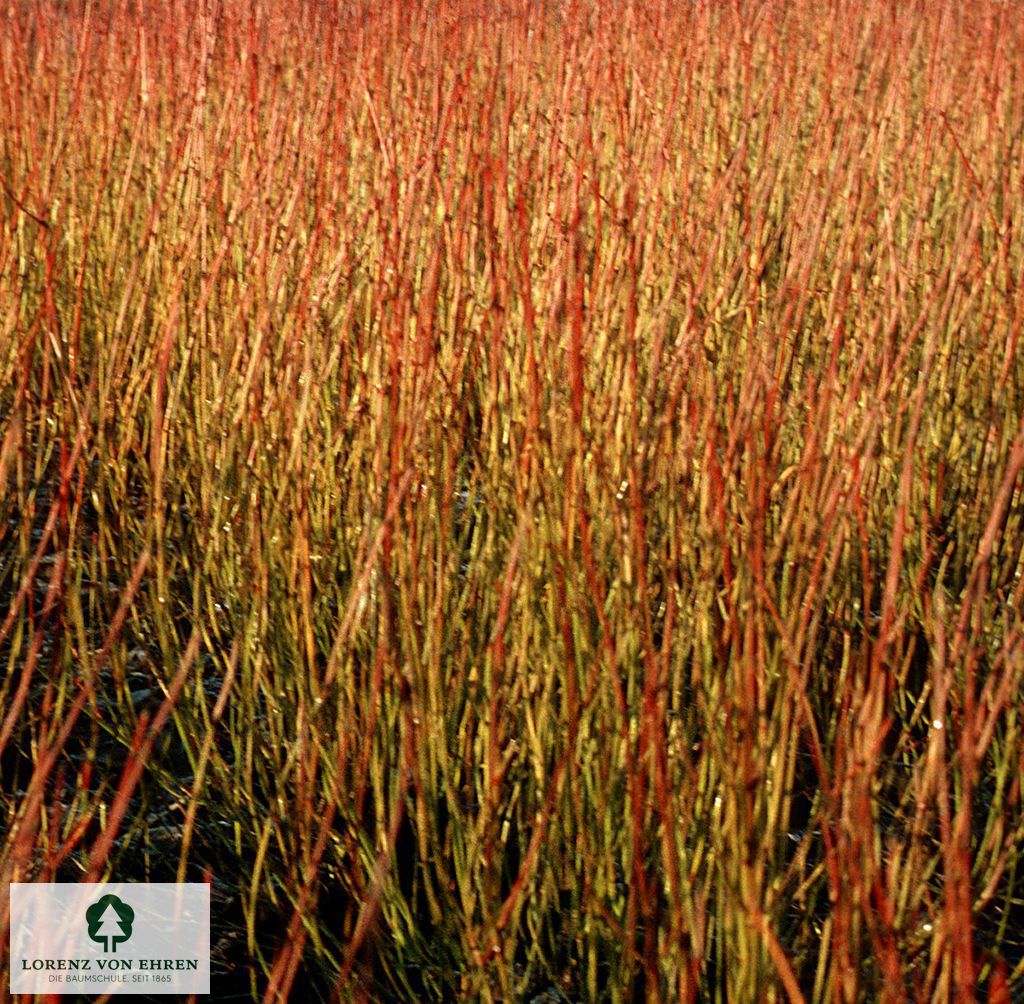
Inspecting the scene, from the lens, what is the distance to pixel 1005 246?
1.64 metres

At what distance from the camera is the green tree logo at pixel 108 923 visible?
1.21 meters

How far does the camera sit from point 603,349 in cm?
141

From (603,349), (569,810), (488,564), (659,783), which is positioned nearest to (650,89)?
(603,349)

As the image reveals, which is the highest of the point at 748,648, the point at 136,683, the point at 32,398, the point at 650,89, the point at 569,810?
the point at 650,89

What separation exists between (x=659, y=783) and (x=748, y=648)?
0.12m

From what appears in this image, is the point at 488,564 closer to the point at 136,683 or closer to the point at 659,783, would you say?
the point at 659,783

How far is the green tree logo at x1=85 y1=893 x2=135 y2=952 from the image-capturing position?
121 cm

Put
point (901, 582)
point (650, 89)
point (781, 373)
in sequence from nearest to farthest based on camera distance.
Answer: point (781, 373) < point (901, 582) < point (650, 89)

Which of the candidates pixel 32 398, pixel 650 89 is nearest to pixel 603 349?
pixel 32 398

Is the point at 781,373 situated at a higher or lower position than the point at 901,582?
higher

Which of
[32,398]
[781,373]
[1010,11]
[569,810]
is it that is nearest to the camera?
[569,810]

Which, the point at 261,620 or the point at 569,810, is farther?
the point at 261,620

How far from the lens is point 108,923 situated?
1.22m

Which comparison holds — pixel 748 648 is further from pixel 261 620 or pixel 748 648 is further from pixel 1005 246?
pixel 1005 246
